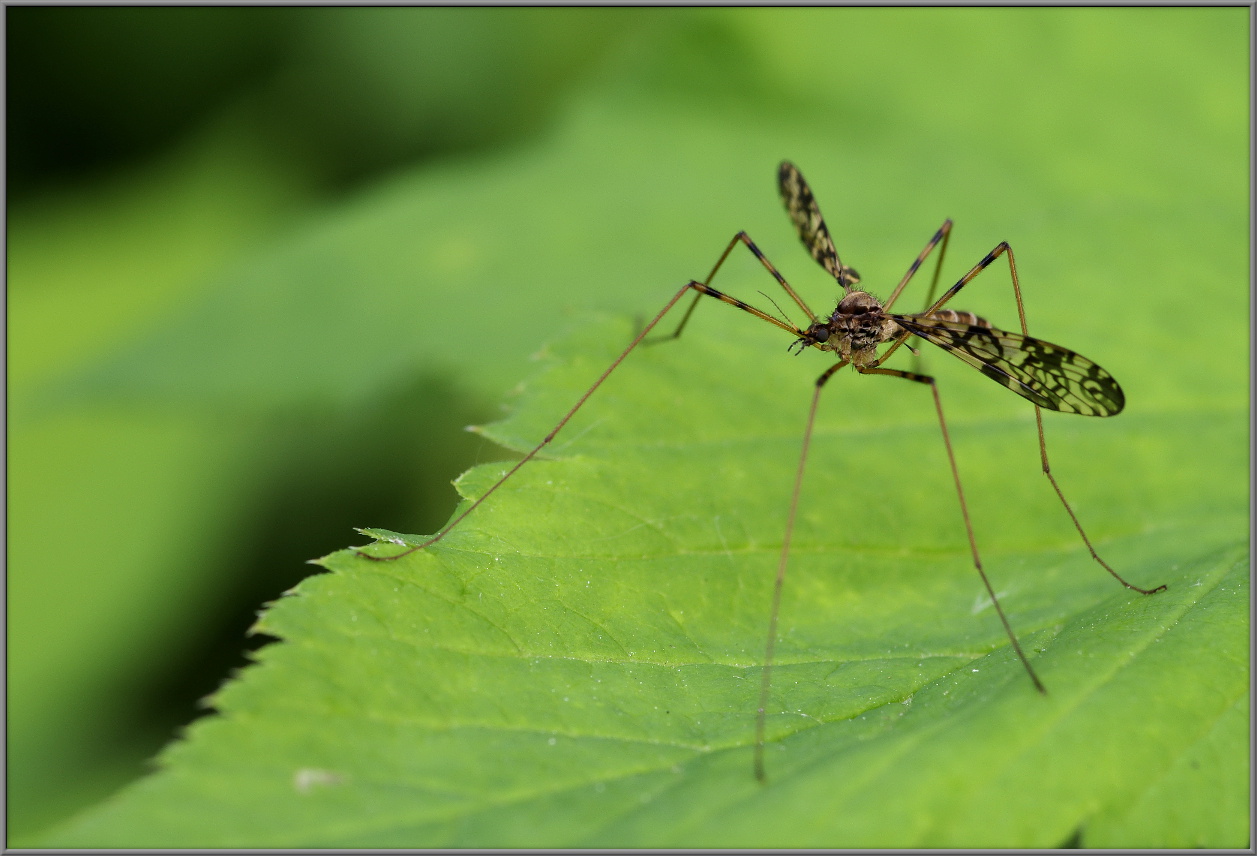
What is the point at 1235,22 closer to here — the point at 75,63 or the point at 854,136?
the point at 854,136

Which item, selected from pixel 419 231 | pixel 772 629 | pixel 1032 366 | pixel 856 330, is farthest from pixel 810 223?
pixel 419 231

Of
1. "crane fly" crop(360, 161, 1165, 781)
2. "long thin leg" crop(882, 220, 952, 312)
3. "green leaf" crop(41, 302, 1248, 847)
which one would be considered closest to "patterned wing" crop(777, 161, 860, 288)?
"crane fly" crop(360, 161, 1165, 781)

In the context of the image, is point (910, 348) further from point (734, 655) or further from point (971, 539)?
point (734, 655)

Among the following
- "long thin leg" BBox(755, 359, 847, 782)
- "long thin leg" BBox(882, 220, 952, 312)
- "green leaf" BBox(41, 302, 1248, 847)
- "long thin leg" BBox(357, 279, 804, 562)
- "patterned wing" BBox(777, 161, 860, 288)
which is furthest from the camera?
"patterned wing" BBox(777, 161, 860, 288)

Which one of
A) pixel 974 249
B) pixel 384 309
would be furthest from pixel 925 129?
pixel 384 309

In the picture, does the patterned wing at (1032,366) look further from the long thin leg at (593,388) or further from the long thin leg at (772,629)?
the long thin leg at (593,388)

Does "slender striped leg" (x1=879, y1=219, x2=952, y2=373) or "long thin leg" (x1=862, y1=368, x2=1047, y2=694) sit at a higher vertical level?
"slender striped leg" (x1=879, y1=219, x2=952, y2=373)

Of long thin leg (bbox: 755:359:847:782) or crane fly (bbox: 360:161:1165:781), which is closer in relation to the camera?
long thin leg (bbox: 755:359:847:782)

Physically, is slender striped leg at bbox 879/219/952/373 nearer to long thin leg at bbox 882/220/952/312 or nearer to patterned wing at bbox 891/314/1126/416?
long thin leg at bbox 882/220/952/312
